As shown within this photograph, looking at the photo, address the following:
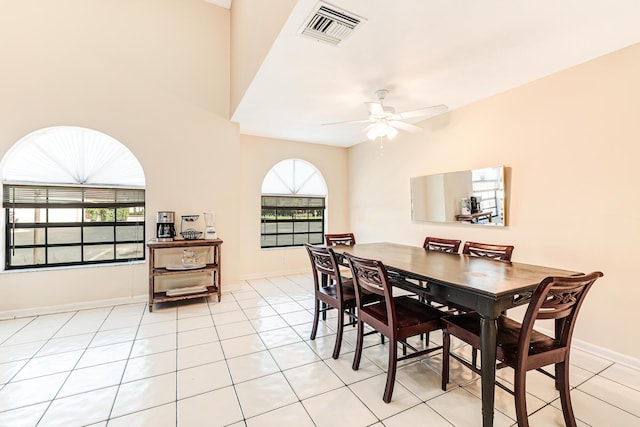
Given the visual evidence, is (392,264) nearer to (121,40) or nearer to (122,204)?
(122,204)

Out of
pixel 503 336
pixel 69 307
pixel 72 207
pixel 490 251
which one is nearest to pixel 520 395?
pixel 503 336

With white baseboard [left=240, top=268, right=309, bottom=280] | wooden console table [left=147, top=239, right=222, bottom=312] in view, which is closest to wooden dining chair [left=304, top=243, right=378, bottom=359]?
wooden console table [left=147, top=239, right=222, bottom=312]

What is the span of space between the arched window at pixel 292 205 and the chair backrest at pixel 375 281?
131 inches

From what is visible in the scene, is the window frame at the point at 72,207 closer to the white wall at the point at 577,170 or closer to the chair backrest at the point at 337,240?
the chair backrest at the point at 337,240

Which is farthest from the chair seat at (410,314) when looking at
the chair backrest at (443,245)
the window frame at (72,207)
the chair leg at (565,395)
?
the window frame at (72,207)

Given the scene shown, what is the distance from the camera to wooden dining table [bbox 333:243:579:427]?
1.58 metres

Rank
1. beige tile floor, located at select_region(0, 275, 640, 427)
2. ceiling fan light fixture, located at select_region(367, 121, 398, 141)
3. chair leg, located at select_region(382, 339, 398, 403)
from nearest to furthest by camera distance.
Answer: beige tile floor, located at select_region(0, 275, 640, 427)
chair leg, located at select_region(382, 339, 398, 403)
ceiling fan light fixture, located at select_region(367, 121, 398, 141)

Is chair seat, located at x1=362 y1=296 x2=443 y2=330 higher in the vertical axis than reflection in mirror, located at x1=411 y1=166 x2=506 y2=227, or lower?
lower

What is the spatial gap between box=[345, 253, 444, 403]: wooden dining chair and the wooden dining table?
7.3 inches

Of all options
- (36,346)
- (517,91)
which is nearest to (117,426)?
(36,346)

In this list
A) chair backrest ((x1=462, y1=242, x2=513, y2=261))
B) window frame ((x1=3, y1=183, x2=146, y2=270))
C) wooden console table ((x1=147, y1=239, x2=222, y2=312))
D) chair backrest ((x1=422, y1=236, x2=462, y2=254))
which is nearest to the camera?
chair backrest ((x1=462, y1=242, x2=513, y2=261))

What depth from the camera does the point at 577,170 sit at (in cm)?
262

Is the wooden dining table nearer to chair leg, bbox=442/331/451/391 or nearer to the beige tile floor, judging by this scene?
chair leg, bbox=442/331/451/391

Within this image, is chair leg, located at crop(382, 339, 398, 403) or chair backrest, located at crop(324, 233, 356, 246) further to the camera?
chair backrest, located at crop(324, 233, 356, 246)
